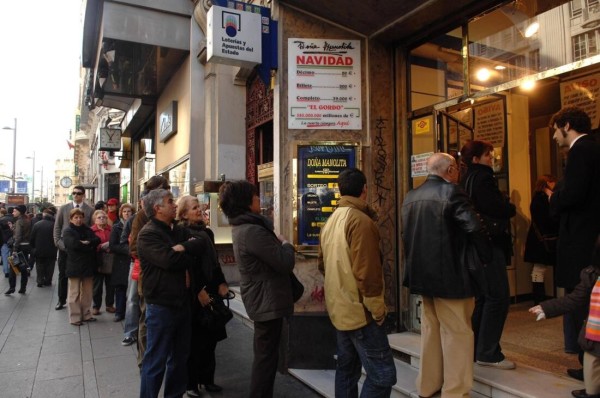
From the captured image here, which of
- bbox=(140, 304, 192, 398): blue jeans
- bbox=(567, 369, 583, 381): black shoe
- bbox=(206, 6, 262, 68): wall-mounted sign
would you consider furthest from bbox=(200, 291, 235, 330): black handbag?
bbox=(567, 369, 583, 381): black shoe

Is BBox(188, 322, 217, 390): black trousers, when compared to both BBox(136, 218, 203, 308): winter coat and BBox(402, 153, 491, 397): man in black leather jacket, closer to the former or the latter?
BBox(136, 218, 203, 308): winter coat

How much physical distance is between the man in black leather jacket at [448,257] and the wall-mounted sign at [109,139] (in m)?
17.0

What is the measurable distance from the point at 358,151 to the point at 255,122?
432 cm

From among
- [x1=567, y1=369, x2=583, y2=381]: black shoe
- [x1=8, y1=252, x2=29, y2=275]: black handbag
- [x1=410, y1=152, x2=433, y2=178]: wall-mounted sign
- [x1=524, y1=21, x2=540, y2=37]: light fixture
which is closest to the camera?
[x1=567, y1=369, x2=583, y2=381]: black shoe

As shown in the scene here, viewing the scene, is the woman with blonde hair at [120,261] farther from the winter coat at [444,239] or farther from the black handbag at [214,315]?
the winter coat at [444,239]

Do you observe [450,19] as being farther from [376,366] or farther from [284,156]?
[376,366]

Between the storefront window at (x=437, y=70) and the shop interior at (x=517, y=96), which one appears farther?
the storefront window at (x=437, y=70)

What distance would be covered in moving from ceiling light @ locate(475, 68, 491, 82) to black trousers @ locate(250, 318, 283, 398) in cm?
306

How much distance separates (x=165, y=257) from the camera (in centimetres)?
330

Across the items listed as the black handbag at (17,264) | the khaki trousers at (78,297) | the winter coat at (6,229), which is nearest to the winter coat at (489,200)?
the khaki trousers at (78,297)

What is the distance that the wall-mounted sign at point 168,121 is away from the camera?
38.4 ft

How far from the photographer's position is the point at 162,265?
10.8 feet

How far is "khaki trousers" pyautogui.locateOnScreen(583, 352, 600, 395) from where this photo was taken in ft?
8.83

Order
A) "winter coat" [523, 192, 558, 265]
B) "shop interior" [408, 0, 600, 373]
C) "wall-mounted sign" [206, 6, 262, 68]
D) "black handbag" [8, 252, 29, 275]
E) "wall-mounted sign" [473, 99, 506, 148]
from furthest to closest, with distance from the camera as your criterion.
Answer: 1. "black handbag" [8, 252, 29, 275]
2. "wall-mounted sign" [473, 99, 506, 148]
3. "winter coat" [523, 192, 558, 265]
4. "wall-mounted sign" [206, 6, 262, 68]
5. "shop interior" [408, 0, 600, 373]
